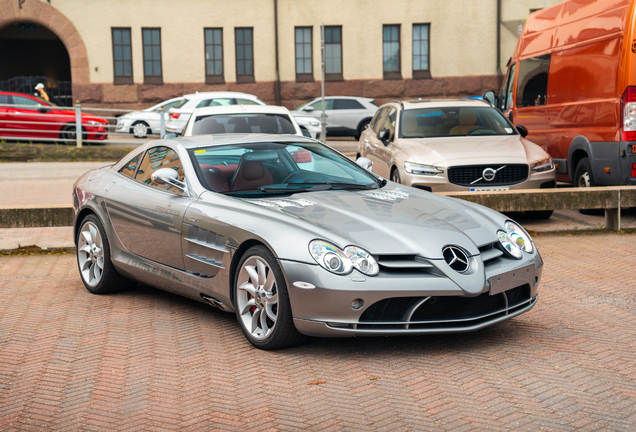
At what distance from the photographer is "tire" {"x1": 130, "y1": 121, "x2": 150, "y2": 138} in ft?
79.0

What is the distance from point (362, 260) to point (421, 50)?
28377mm

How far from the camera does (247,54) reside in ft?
103

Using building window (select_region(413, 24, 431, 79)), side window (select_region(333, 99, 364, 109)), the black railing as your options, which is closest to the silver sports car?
side window (select_region(333, 99, 364, 109))

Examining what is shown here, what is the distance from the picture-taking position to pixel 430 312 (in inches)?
186

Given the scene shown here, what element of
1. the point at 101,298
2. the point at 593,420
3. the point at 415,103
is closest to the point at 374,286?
the point at 593,420

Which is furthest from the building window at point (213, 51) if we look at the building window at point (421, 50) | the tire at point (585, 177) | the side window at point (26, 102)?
the tire at point (585, 177)

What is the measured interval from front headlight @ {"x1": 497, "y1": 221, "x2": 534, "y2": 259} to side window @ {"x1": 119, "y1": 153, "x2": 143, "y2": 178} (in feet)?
10.4

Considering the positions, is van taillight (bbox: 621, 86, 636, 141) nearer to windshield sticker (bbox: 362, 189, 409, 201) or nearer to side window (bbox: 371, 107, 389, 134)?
side window (bbox: 371, 107, 389, 134)

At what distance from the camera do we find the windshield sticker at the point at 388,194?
578 centimetres

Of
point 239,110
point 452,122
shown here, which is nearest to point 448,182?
point 452,122

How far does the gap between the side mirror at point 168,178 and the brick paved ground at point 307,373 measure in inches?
39.3

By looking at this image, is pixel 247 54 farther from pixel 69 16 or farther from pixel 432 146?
pixel 432 146

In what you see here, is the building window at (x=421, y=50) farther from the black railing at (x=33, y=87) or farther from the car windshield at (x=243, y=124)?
the car windshield at (x=243, y=124)

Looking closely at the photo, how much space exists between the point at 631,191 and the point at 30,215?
699cm
